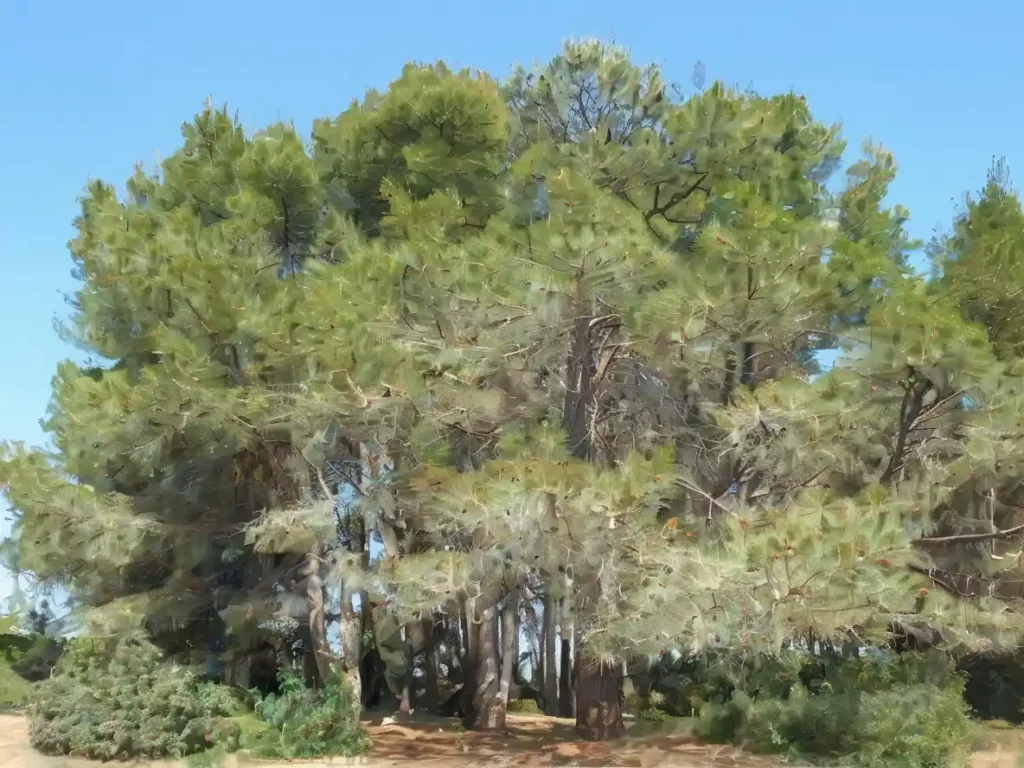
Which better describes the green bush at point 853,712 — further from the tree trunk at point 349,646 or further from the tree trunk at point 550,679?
the tree trunk at point 550,679

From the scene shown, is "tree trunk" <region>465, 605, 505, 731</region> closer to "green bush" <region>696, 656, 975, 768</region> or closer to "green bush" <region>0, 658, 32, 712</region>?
"green bush" <region>696, 656, 975, 768</region>

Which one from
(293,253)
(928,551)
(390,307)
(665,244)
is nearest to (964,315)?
(928,551)

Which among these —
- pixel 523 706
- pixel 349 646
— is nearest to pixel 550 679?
pixel 523 706

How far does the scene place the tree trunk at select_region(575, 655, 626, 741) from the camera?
972 centimetres

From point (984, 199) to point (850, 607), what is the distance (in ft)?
20.4

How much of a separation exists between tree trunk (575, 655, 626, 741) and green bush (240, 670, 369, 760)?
2.42m

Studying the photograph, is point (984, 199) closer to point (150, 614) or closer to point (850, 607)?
point (850, 607)

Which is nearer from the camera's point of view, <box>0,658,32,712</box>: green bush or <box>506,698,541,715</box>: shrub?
<box>0,658,32,712</box>: green bush

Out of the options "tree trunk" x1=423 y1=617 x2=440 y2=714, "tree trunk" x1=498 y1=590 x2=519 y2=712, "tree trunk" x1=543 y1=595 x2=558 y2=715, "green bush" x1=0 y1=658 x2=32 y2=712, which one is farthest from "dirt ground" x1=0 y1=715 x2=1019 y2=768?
"tree trunk" x1=543 y1=595 x2=558 y2=715

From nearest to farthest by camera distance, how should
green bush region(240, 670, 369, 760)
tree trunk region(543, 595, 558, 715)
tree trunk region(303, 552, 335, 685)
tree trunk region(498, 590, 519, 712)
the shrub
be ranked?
1. green bush region(240, 670, 369, 760)
2. tree trunk region(303, 552, 335, 685)
3. tree trunk region(498, 590, 519, 712)
4. the shrub
5. tree trunk region(543, 595, 558, 715)

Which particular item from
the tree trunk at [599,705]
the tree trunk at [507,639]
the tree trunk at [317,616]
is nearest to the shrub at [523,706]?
the tree trunk at [507,639]

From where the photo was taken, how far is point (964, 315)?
9.72 meters

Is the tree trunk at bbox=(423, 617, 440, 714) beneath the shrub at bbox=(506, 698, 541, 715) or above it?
above

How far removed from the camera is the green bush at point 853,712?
7617 mm
